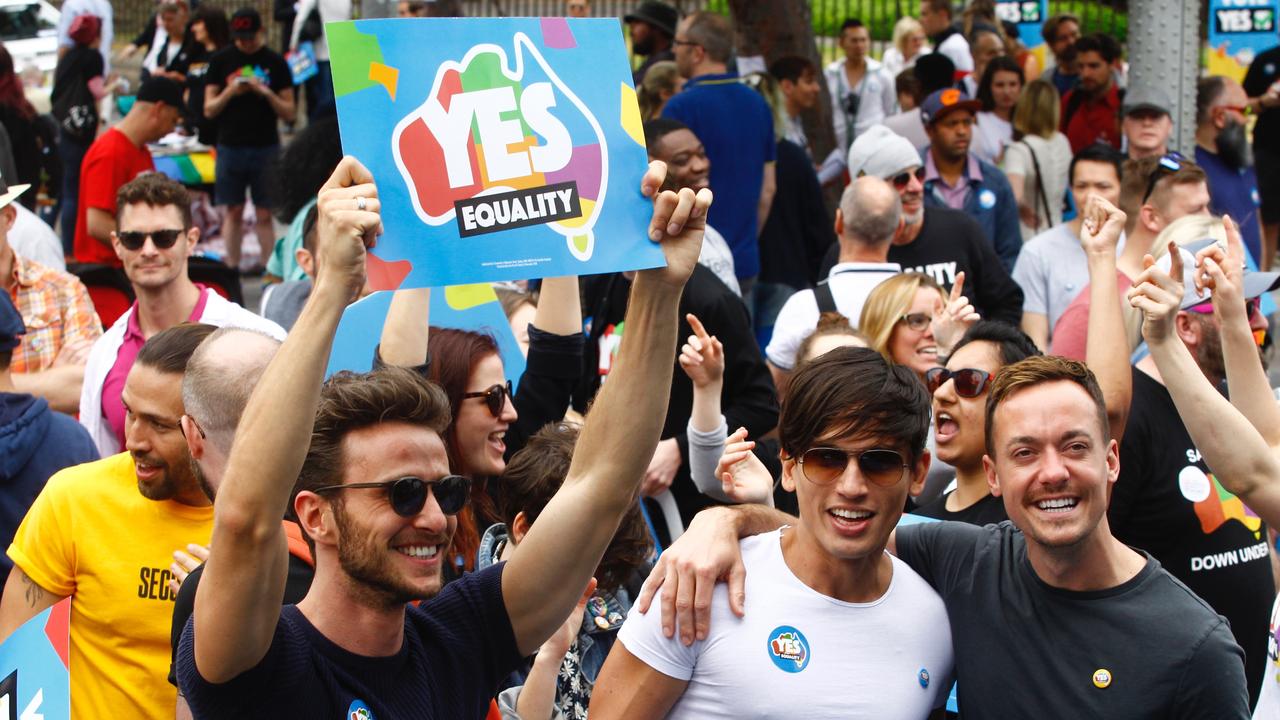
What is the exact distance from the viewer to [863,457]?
3178 millimetres

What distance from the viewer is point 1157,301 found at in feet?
11.8

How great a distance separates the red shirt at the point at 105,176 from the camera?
7.95m

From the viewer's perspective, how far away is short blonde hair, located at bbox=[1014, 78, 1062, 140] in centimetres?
1003

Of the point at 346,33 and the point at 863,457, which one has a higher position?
the point at 346,33

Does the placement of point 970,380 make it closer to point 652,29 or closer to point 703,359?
point 703,359

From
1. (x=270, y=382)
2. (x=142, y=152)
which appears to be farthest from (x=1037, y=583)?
(x=142, y=152)

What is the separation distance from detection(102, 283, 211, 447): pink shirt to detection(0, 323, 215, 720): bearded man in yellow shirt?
131 cm

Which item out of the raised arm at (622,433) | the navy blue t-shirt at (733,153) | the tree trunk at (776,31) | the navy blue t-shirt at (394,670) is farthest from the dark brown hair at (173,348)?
the tree trunk at (776,31)

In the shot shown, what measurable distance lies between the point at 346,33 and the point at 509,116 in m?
0.36

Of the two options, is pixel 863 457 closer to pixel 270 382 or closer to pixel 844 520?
pixel 844 520

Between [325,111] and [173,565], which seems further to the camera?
[325,111]

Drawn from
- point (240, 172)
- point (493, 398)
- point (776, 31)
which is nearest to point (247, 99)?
point (240, 172)

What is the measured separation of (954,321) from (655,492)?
1.27 metres

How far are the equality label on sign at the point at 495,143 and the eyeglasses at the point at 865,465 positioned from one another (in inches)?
25.7
